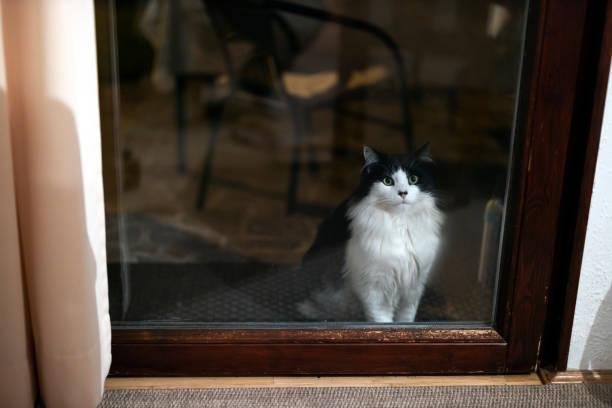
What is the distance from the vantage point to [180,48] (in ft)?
9.67

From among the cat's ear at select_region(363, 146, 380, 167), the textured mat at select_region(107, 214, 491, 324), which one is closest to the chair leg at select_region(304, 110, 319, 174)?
the textured mat at select_region(107, 214, 491, 324)

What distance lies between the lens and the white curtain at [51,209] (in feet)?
3.27

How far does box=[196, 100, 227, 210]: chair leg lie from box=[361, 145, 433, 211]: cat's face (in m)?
1.21

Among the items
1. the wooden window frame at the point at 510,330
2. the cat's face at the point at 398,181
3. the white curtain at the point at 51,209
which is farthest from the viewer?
the cat's face at the point at 398,181

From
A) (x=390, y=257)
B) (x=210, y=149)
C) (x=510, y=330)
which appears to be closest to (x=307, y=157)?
(x=210, y=149)

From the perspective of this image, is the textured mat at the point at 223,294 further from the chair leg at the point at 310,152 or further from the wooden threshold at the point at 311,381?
the chair leg at the point at 310,152

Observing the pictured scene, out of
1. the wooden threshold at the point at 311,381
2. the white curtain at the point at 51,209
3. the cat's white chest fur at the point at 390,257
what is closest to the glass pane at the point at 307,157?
the cat's white chest fur at the point at 390,257

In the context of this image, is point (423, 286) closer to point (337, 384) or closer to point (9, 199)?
→ point (337, 384)

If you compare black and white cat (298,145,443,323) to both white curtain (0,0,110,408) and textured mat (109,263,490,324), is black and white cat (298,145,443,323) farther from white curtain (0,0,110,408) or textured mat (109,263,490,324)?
white curtain (0,0,110,408)

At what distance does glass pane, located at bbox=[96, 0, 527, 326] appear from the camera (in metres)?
1.40

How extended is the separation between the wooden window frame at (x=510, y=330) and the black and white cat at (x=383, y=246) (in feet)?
0.18

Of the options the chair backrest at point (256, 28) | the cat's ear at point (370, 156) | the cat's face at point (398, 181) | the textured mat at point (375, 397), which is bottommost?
the textured mat at point (375, 397)

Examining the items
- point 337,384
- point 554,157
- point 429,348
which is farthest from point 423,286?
point 554,157

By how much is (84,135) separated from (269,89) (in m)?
1.54
